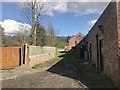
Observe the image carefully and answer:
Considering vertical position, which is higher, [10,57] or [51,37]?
[51,37]

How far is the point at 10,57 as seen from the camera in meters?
18.6

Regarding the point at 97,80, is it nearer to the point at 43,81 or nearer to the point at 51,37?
the point at 43,81

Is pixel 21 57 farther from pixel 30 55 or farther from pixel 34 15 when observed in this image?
pixel 34 15

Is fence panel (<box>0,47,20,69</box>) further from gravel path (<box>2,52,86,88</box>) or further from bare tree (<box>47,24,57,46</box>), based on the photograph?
bare tree (<box>47,24,57,46</box>)

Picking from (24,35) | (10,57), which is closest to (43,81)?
(10,57)

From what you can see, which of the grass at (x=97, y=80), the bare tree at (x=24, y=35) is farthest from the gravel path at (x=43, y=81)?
the bare tree at (x=24, y=35)

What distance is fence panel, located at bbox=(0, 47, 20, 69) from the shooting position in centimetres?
1828

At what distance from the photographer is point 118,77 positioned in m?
8.67

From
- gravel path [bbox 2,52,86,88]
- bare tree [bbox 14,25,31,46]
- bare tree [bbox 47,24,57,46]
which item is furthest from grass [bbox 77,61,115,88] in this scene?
bare tree [bbox 47,24,57,46]

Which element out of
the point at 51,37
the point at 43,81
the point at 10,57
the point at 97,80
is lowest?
the point at 43,81

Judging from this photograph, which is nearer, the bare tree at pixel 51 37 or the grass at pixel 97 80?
the grass at pixel 97 80

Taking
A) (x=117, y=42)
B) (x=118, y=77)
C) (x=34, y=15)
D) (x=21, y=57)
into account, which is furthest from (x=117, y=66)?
(x=34, y=15)

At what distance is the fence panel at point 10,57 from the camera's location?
60.0 feet

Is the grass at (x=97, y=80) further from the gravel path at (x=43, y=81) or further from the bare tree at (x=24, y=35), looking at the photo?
the bare tree at (x=24, y=35)
